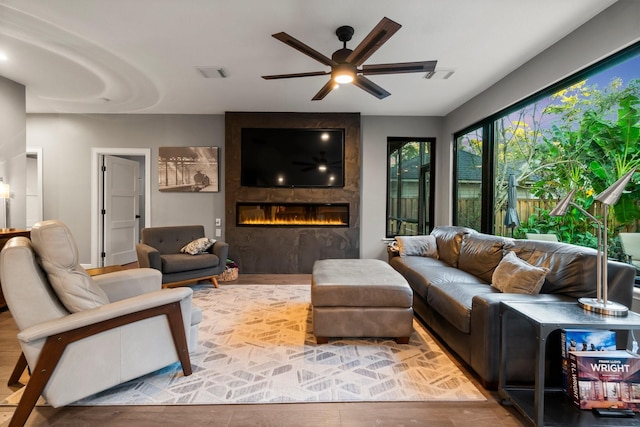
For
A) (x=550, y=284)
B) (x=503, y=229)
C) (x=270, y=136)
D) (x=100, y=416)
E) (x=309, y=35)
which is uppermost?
(x=309, y=35)

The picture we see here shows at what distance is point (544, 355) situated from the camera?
1.53 meters

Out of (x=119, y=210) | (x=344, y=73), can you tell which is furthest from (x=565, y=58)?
(x=119, y=210)

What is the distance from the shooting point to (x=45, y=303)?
155cm

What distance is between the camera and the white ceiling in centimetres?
231

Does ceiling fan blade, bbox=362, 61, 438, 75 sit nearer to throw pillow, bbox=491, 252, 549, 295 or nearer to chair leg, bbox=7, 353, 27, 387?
throw pillow, bbox=491, 252, 549, 295

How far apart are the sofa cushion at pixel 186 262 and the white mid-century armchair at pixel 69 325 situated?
6.17ft

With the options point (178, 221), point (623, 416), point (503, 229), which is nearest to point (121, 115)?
point (178, 221)

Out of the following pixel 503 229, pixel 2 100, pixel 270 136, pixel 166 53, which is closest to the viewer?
pixel 166 53

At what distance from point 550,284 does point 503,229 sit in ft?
6.12

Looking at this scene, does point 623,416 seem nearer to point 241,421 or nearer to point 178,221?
point 241,421

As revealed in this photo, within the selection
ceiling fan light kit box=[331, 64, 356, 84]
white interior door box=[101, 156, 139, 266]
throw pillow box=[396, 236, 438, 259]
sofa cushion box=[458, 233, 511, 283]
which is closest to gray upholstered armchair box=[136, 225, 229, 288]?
white interior door box=[101, 156, 139, 266]

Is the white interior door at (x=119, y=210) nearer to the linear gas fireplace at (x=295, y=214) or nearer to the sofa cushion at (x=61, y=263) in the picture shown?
the linear gas fireplace at (x=295, y=214)

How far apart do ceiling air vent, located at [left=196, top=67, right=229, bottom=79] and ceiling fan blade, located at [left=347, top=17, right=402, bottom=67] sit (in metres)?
1.71

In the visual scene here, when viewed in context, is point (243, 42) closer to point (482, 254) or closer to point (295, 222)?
point (295, 222)
